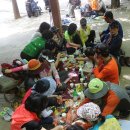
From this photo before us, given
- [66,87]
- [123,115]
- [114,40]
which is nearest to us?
[123,115]

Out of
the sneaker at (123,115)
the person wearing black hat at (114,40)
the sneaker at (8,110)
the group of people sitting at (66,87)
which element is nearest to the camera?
the group of people sitting at (66,87)

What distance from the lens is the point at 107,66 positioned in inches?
200

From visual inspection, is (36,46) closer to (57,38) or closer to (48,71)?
(57,38)

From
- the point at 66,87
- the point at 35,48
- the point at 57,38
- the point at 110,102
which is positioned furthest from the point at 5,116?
the point at 57,38

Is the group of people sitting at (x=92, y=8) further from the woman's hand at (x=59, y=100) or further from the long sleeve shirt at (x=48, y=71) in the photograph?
the woman's hand at (x=59, y=100)

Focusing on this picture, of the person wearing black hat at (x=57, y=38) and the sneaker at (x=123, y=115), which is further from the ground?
the person wearing black hat at (x=57, y=38)

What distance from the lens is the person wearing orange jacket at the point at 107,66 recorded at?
16.6 ft

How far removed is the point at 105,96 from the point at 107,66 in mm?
751

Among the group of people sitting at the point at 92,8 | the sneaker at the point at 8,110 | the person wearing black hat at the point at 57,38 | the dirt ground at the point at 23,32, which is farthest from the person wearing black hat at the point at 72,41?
the group of people sitting at the point at 92,8

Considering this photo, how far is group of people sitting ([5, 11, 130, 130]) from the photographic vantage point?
397cm

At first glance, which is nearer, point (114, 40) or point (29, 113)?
point (29, 113)

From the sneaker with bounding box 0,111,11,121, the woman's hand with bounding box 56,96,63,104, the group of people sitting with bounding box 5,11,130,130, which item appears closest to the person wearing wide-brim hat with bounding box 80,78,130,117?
the group of people sitting with bounding box 5,11,130,130

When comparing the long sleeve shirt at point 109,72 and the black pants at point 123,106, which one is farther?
the long sleeve shirt at point 109,72

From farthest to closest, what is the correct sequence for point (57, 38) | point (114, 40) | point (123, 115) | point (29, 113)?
1. point (57, 38)
2. point (114, 40)
3. point (123, 115)
4. point (29, 113)
